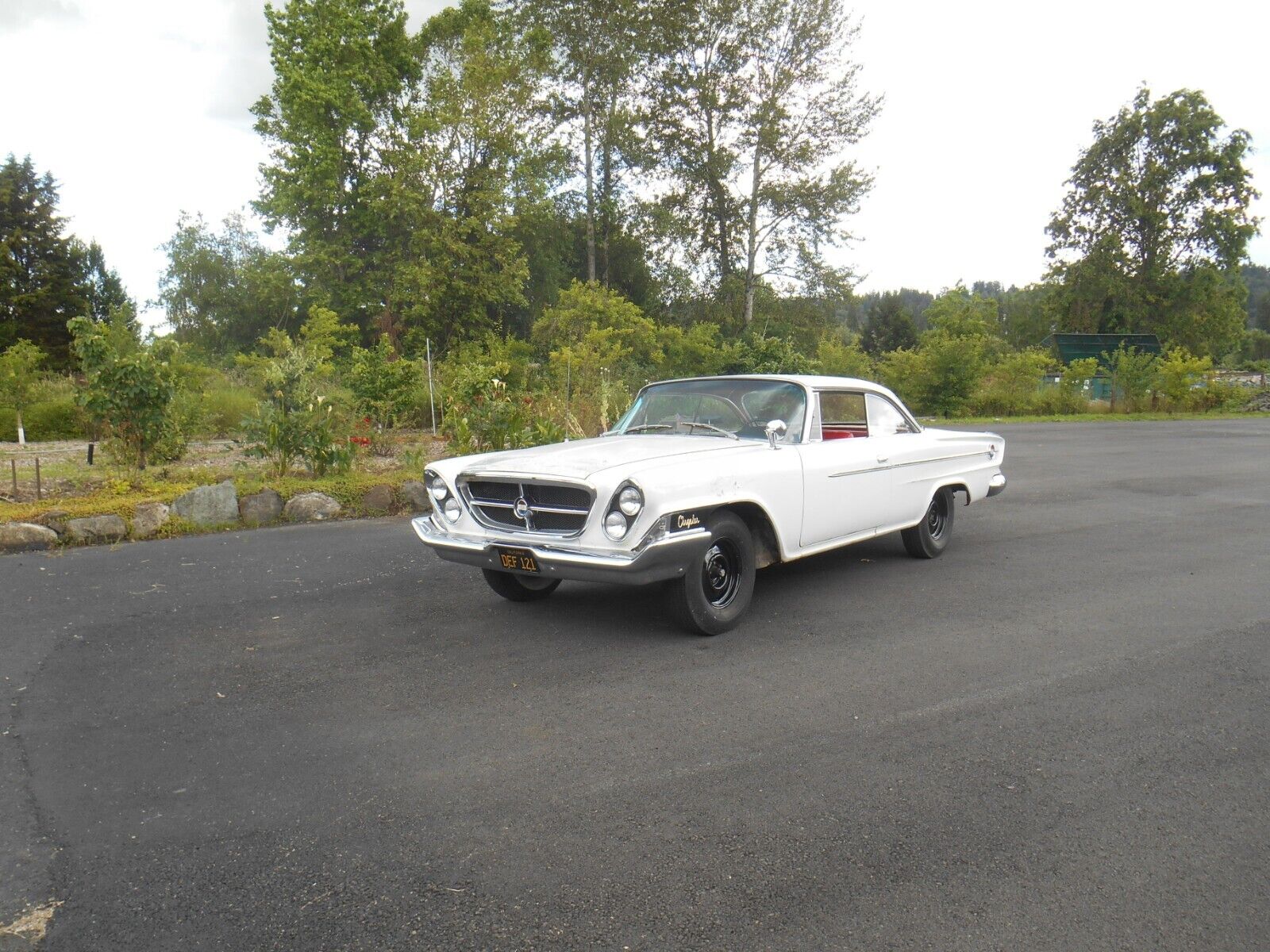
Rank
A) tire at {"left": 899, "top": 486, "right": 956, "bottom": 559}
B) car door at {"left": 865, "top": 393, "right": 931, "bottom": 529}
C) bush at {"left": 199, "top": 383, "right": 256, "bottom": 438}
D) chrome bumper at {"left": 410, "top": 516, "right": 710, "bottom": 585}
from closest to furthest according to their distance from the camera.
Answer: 1. chrome bumper at {"left": 410, "top": 516, "right": 710, "bottom": 585}
2. car door at {"left": 865, "top": 393, "right": 931, "bottom": 529}
3. tire at {"left": 899, "top": 486, "right": 956, "bottom": 559}
4. bush at {"left": 199, "top": 383, "right": 256, "bottom": 438}

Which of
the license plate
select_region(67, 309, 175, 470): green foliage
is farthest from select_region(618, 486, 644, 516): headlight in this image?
select_region(67, 309, 175, 470): green foliage

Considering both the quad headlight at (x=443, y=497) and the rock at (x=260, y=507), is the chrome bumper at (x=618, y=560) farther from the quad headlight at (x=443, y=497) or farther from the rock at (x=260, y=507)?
the rock at (x=260, y=507)

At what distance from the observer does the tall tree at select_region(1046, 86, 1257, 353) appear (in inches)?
1874

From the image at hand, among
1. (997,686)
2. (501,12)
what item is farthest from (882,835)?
(501,12)

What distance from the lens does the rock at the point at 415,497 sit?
959 cm

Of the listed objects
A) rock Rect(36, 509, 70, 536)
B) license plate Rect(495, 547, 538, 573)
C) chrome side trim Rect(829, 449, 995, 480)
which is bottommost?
rock Rect(36, 509, 70, 536)

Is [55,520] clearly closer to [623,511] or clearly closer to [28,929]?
[623,511]

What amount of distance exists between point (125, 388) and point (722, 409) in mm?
6397

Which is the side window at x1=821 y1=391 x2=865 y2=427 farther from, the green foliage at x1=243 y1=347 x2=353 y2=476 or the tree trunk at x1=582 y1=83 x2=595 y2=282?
the tree trunk at x1=582 y1=83 x2=595 y2=282

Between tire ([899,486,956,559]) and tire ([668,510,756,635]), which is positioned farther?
tire ([899,486,956,559])

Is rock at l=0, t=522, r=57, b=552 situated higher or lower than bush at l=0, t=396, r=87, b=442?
lower

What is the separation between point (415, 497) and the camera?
31.6ft

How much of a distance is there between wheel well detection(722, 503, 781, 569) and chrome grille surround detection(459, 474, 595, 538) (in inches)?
40.0

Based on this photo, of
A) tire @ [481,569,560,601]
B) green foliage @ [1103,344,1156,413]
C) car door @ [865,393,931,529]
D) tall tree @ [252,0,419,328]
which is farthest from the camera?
tall tree @ [252,0,419,328]
